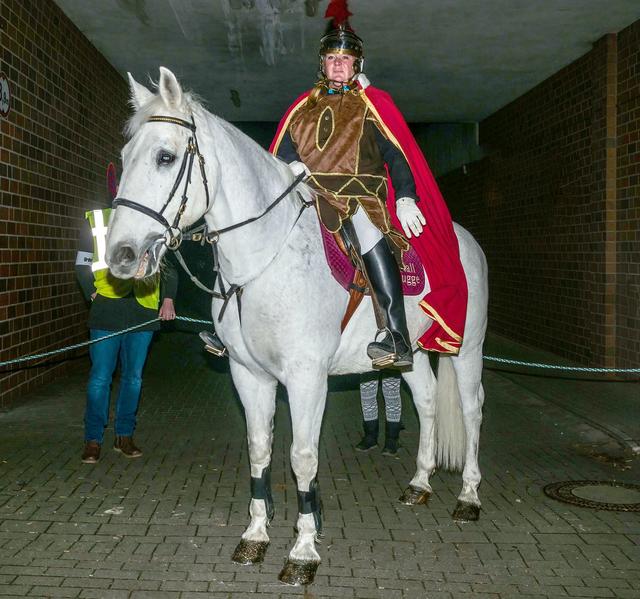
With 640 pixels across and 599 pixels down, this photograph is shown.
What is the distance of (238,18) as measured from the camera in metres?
9.69

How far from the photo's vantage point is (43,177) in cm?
912

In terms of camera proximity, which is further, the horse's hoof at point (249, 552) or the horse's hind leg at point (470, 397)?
the horse's hind leg at point (470, 397)

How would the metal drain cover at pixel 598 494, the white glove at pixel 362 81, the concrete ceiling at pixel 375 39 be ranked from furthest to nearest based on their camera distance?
the concrete ceiling at pixel 375 39 < the metal drain cover at pixel 598 494 < the white glove at pixel 362 81

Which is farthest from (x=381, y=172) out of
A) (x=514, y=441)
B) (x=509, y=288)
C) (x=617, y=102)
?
(x=509, y=288)

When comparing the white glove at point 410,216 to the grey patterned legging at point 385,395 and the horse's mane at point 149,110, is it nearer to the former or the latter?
the horse's mane at point 149,110

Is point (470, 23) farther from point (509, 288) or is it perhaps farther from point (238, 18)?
point (509, 288)

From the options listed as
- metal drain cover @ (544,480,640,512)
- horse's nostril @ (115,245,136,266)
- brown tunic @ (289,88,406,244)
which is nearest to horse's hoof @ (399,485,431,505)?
metal drain cover @ (544,480,640,512)

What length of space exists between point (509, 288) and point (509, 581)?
36.6ft

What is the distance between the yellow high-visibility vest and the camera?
5.74m

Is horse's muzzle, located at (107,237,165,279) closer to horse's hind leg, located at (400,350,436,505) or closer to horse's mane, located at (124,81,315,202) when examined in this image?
horse's mane, located at (124,81,315,202)

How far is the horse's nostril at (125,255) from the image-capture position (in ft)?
10.8

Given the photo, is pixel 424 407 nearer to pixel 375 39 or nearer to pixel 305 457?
pixel 305 457

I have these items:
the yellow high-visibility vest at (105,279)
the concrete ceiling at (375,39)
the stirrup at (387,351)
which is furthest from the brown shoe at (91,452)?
the concrete ceiling at (375,39)

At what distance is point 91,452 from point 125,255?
3356 millimetres
